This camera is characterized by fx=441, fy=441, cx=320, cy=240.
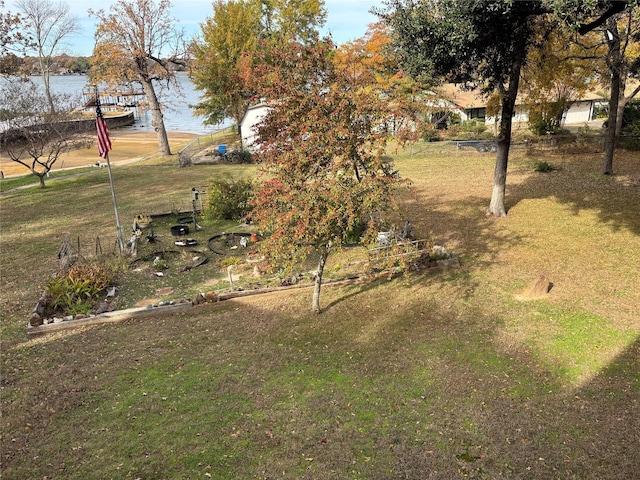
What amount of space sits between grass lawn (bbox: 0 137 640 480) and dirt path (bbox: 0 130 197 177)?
26.5 m

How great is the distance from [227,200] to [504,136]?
11027 millimetres

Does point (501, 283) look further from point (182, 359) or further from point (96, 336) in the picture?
point (96, 336)

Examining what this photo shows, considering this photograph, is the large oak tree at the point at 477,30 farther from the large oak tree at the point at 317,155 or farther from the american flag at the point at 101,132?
the american flag at the point at 101,132

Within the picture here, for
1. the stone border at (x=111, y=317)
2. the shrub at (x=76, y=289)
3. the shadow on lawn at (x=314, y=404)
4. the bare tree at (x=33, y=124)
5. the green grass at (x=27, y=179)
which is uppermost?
the bare tree at (x=33, y=124)

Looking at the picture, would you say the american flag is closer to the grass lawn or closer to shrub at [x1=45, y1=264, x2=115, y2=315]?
shrub at [x1=45, y1=264, x2=115, y2=315]

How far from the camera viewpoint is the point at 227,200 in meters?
18.0

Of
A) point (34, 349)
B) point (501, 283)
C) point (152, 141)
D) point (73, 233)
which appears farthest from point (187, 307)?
point (152, 141)

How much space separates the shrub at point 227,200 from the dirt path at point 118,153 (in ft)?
63.3

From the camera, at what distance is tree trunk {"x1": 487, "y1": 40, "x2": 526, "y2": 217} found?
14922 mm

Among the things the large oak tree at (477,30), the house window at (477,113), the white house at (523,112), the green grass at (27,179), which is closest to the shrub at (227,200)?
the large oak tree at (477,30)

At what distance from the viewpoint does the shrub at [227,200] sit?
18094 millimetres

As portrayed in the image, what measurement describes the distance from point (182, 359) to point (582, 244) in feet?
40.6

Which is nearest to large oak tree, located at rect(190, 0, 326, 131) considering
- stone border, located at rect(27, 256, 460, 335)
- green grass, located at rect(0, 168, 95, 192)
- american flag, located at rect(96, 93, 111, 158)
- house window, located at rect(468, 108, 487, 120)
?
green grass, located at rect(0, 168, 95, 192)

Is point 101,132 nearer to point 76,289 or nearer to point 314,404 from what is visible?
point 76,289
